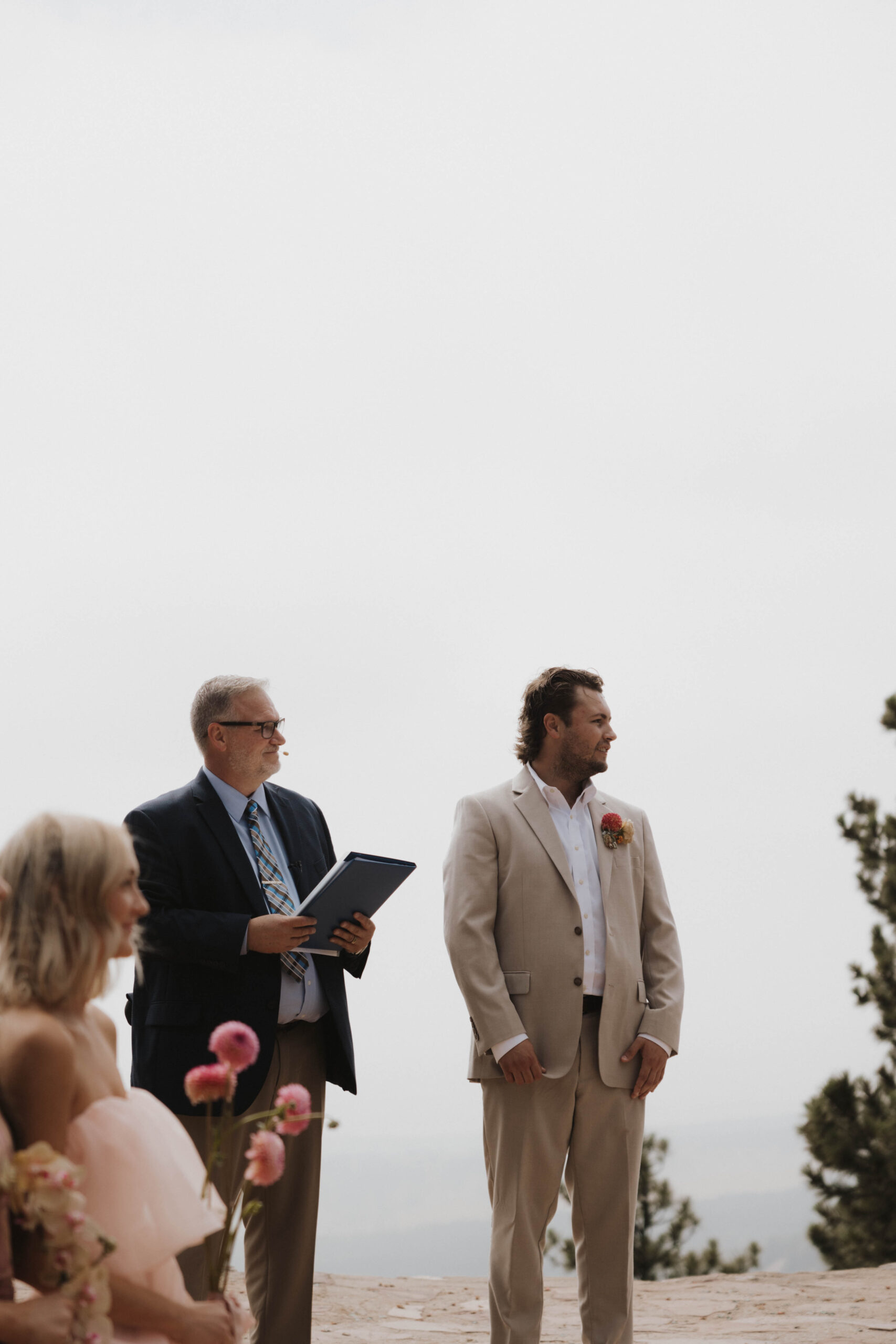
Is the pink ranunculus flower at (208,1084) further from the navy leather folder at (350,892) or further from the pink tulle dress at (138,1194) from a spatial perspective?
the navy leather folder at (350,892)

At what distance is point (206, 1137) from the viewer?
3.47m

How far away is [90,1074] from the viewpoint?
191cm

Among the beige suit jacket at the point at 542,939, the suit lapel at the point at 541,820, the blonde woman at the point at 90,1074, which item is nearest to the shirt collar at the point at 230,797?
the beige suit jacket at the point at 542,939

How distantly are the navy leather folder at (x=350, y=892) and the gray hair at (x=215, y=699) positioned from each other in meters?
0.62

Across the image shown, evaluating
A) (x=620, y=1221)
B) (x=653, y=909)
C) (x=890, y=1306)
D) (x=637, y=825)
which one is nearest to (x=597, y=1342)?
(x=620, y=1221)

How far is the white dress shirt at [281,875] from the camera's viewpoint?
3545 millimetres

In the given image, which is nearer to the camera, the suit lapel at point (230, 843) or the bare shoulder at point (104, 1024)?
the bare shoulder at point (104, 1024)

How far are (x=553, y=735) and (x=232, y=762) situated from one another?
108cm

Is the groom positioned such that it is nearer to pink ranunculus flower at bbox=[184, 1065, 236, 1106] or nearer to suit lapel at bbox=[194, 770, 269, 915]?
suit lapel at bbox=[194, 770, 269, 915]

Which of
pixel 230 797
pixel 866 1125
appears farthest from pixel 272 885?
pixel 866 1125

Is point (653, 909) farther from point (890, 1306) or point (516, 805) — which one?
point (890, 1306)

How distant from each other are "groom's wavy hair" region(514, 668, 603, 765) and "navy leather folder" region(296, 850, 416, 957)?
93cm

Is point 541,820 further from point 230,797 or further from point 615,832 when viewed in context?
point 230,797

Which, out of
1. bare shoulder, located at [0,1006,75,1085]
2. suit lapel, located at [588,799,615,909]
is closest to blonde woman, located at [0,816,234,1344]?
bare shoulder, located at [0,1006,75,1085]
